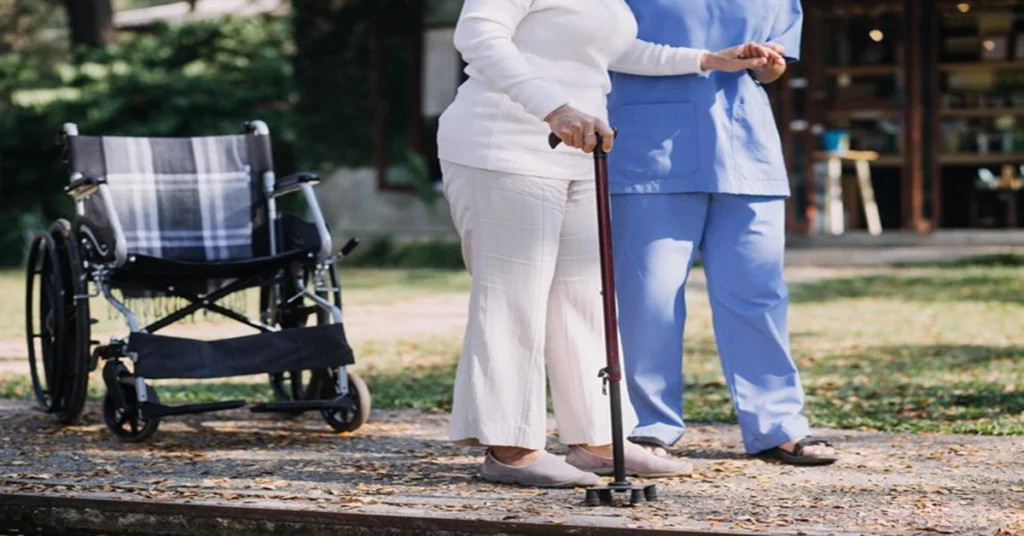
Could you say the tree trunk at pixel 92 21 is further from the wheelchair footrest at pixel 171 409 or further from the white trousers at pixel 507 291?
the white trousers at pixel 507 291

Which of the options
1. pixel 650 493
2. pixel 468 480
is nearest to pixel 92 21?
pixel 468 480

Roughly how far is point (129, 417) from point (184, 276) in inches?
22.2

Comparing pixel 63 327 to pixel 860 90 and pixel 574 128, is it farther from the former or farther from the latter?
pixel 860 90

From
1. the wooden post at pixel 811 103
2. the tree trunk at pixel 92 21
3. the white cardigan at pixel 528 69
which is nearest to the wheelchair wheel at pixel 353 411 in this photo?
the white cardigan at pixel 528 69

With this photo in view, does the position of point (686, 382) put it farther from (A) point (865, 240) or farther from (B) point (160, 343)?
(A) point (865, 240)

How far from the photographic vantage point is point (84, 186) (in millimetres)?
5895

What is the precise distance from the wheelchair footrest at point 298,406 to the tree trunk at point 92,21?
14850 millimetres

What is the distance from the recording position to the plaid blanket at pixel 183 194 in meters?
6.26

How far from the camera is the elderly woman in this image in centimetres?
448

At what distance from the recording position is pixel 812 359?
8.27 meters

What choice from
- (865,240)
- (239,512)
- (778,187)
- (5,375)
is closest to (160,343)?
(239,512)

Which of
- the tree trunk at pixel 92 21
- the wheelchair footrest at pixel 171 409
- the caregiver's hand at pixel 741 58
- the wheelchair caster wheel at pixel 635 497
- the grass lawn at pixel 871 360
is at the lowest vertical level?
the grass lawn at pixel 871 360

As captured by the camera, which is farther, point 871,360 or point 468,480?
point 871,360

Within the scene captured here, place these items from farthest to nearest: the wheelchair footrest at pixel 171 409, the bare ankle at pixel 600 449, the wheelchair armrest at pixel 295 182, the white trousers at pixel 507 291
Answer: the wheelchair armrest at pixel 295 182 < the wheelchair footrest at pixel 171 409 < the bare ankle at pixel 600 449 < the white trousers at pixel 507 291
